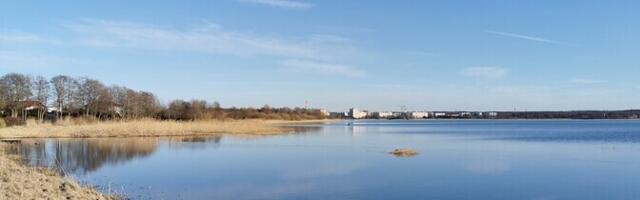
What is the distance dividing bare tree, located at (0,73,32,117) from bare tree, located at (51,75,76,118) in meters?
2.57

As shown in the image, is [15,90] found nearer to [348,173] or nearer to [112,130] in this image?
[112,130]

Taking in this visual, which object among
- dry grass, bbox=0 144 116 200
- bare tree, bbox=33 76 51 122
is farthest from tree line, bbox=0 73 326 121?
dry grass, bbox=0 144 116 200

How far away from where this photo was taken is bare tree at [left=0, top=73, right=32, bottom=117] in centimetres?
5284

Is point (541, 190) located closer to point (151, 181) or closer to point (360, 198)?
point (360, 198)

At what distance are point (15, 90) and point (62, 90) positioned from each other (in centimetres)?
428

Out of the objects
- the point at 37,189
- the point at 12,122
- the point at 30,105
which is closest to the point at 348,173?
the point at 37,189

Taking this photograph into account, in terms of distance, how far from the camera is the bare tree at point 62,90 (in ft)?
187

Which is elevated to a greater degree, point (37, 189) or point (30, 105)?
point (30, 105)

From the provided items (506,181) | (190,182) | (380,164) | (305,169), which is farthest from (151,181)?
(506,181)

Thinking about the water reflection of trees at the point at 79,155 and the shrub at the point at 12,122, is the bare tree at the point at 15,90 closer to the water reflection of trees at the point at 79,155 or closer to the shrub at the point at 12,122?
the shrub at the point at 12,122

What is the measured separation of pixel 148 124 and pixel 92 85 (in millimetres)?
22116

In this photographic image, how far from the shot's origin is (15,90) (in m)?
53.8

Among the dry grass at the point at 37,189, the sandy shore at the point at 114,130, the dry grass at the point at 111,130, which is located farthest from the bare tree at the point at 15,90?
the dry grass at the point at 37,189

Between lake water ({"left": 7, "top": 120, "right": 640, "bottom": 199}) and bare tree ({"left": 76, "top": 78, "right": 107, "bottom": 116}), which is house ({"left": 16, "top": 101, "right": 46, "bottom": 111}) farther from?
lake water ({"left": 7, "top": 120, "right": 640, "bottom": 199})
